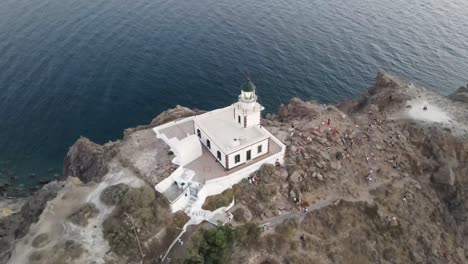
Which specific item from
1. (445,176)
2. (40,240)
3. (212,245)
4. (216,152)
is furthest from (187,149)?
(445,176)

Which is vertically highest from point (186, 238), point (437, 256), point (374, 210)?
point (186, 238)

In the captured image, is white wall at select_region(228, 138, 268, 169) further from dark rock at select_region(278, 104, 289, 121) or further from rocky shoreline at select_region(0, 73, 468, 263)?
dark rock at select_region(278, 104, 289, 121)

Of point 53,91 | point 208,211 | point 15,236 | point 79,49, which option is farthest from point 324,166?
point 79,49

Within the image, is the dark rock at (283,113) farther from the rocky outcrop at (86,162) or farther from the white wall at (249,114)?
the rocky outcrop at (86,162)

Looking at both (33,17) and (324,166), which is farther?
(33,17)

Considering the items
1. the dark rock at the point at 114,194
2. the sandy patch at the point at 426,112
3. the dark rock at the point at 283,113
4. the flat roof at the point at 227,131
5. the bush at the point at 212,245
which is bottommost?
the dark rock at the point at 283,113

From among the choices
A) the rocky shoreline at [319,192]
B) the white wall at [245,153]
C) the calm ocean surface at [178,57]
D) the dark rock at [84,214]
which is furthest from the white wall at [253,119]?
the calm ocean surface at [178,57]

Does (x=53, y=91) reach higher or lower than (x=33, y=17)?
lower

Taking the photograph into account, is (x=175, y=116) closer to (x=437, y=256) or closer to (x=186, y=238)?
(x=186, y=238)

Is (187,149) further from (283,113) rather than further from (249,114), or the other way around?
(283,113)
